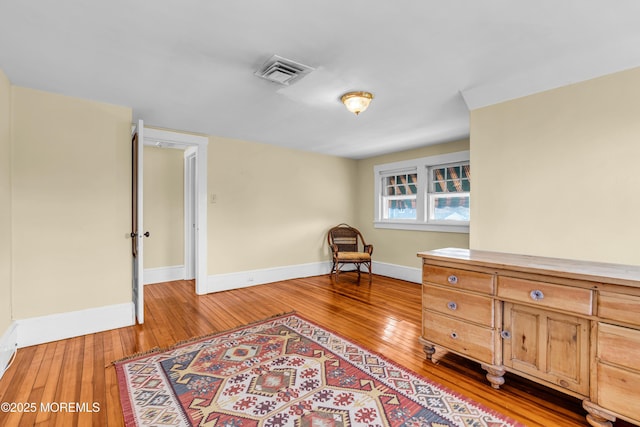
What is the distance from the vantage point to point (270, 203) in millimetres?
4910

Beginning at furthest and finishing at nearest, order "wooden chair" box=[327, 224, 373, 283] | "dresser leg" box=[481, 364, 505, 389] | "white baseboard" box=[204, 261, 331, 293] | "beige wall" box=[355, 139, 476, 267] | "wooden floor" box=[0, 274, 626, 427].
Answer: "wooden chair" box=[327, 224, 373, 283] → "beige wall" box=[355, 139, 476, 267] → "white baseboard" box=[204, 261, 331, 293] → "dresser leg" box=[481, 364, 505, 389] → "wooden floor" box=[0, 274, 626, 427]

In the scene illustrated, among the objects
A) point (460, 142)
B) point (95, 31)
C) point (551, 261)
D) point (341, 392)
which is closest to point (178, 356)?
point (341, 392)

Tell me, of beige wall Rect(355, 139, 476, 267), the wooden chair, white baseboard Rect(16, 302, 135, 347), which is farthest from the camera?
the wooden chair

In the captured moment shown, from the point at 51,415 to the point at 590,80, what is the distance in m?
4.14

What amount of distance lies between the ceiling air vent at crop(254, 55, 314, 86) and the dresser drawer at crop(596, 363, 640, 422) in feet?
8.51

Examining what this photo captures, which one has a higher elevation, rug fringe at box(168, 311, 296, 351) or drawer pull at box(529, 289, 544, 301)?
drawer pull at box(529, 289, 544, 301)

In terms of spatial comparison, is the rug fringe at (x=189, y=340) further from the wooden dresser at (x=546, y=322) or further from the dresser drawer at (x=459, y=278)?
the dresser drawer at (x=459, y=278)

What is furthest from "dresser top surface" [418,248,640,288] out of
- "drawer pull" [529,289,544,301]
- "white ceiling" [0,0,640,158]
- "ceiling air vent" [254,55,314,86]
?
"ceiling air vent" [254,55,314,86]

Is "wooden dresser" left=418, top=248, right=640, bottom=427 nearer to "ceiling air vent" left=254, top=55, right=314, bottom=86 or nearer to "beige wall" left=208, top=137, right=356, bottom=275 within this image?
"ceiling air vent" left=254, top=55, right=314, bottom=86

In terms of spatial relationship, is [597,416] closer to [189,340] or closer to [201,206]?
[189,340]

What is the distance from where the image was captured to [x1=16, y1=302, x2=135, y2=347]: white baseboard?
103 inches

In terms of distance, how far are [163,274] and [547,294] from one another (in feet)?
17.0

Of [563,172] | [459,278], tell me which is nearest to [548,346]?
[459,278]

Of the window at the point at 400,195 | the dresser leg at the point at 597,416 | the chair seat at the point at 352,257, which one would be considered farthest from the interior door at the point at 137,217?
the window at the point at 400,195
